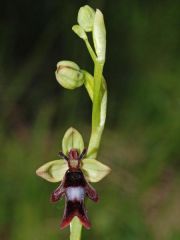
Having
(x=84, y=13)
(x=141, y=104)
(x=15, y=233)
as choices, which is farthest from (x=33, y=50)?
(x=84, y=13)

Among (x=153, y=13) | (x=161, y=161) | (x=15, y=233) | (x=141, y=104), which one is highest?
(x=153, y=13)

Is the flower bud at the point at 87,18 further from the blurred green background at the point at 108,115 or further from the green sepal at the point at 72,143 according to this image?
the blurred green background at the point at 108,115

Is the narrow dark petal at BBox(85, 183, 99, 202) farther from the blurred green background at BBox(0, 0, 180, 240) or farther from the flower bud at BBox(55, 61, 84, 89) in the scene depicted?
the blurred green background at BBox(0, 0, 180, 240)

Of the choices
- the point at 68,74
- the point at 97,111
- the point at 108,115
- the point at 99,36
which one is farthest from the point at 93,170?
the point at 108,115

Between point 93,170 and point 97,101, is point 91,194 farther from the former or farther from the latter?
point 97,101

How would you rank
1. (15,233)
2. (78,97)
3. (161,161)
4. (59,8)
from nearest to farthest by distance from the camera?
(15,233) < (161,161) < (78,97) < (59,8)

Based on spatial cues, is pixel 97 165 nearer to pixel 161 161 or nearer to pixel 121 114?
pixel 161 161

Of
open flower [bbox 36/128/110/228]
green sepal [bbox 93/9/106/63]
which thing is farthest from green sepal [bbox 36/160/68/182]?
green sepal [bbox 93/9/106/63]

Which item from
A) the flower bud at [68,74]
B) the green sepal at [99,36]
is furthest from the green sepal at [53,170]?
the green sepal at [99,36]
